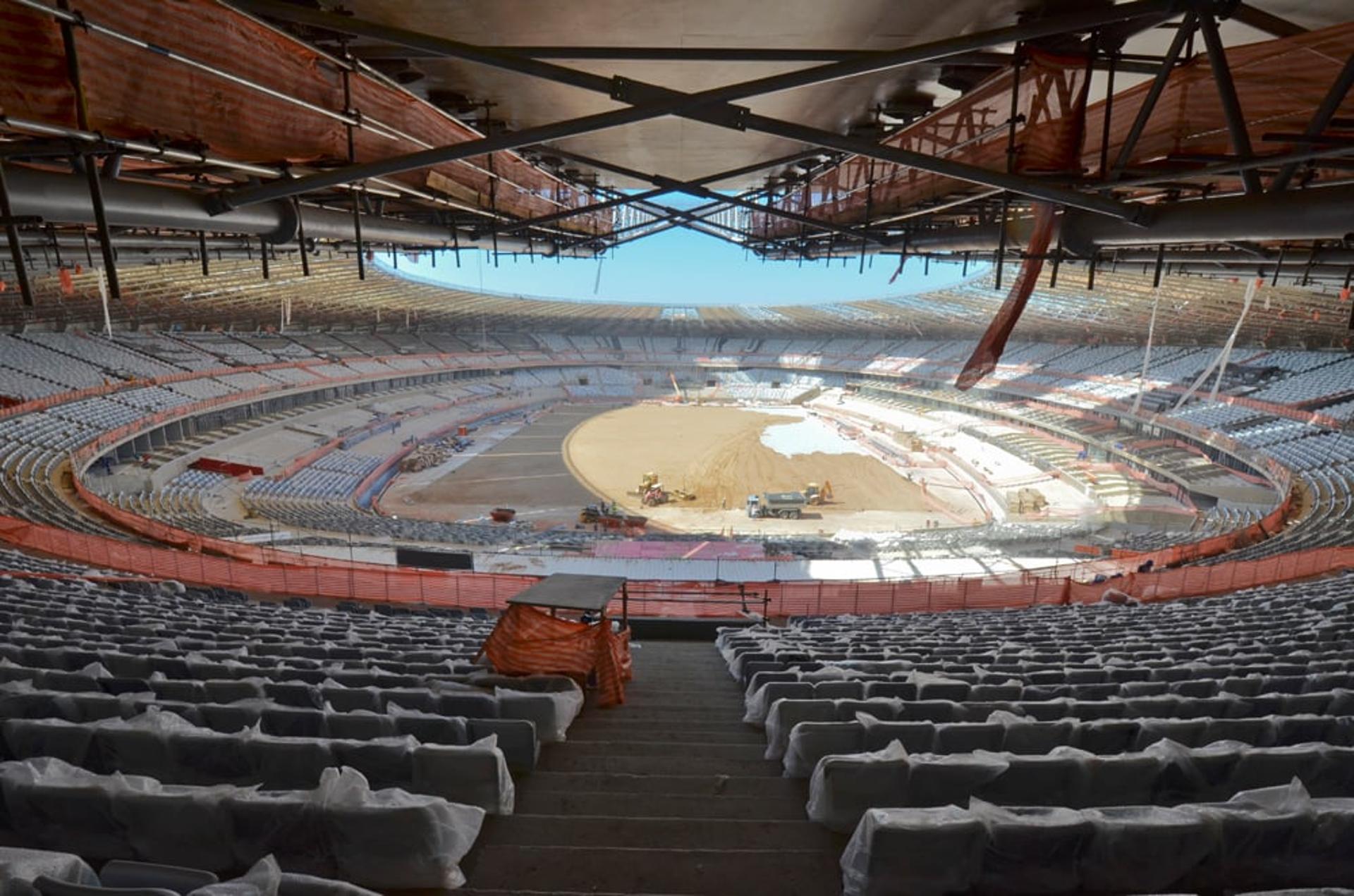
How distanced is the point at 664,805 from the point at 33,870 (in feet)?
9.17

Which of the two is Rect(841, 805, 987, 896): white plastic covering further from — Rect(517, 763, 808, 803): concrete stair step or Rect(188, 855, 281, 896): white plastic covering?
Rect(188, 855, 281, 896): white plastic covering

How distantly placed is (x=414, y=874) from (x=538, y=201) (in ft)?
41.2

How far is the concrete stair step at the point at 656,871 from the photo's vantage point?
300cm

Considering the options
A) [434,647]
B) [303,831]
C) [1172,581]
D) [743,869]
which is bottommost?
[1172,581]

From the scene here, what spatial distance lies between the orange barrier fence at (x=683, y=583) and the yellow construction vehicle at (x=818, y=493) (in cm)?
1902

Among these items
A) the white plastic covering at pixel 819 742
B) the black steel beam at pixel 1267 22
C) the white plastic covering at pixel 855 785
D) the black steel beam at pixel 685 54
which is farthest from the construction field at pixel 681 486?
the white plastic covering at pixel 855 785

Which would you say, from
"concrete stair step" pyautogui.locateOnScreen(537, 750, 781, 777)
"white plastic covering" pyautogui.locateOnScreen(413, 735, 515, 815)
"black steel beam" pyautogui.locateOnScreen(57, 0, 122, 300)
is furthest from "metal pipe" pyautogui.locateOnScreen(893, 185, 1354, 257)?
"black steel beam" pyautogui.locateOnScreen(57, 0, 122, 300)

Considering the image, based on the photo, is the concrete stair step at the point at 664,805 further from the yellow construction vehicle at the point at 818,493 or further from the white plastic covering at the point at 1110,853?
the yellow construction vehicle at the point at 818,493

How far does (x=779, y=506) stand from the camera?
107 feet

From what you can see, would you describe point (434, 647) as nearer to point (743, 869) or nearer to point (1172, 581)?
point (743, 869)

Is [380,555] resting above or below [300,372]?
below

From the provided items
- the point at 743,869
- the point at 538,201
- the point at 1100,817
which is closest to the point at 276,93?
the point at 743,869

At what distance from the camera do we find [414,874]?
2.74 m

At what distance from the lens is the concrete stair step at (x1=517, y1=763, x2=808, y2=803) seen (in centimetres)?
402
